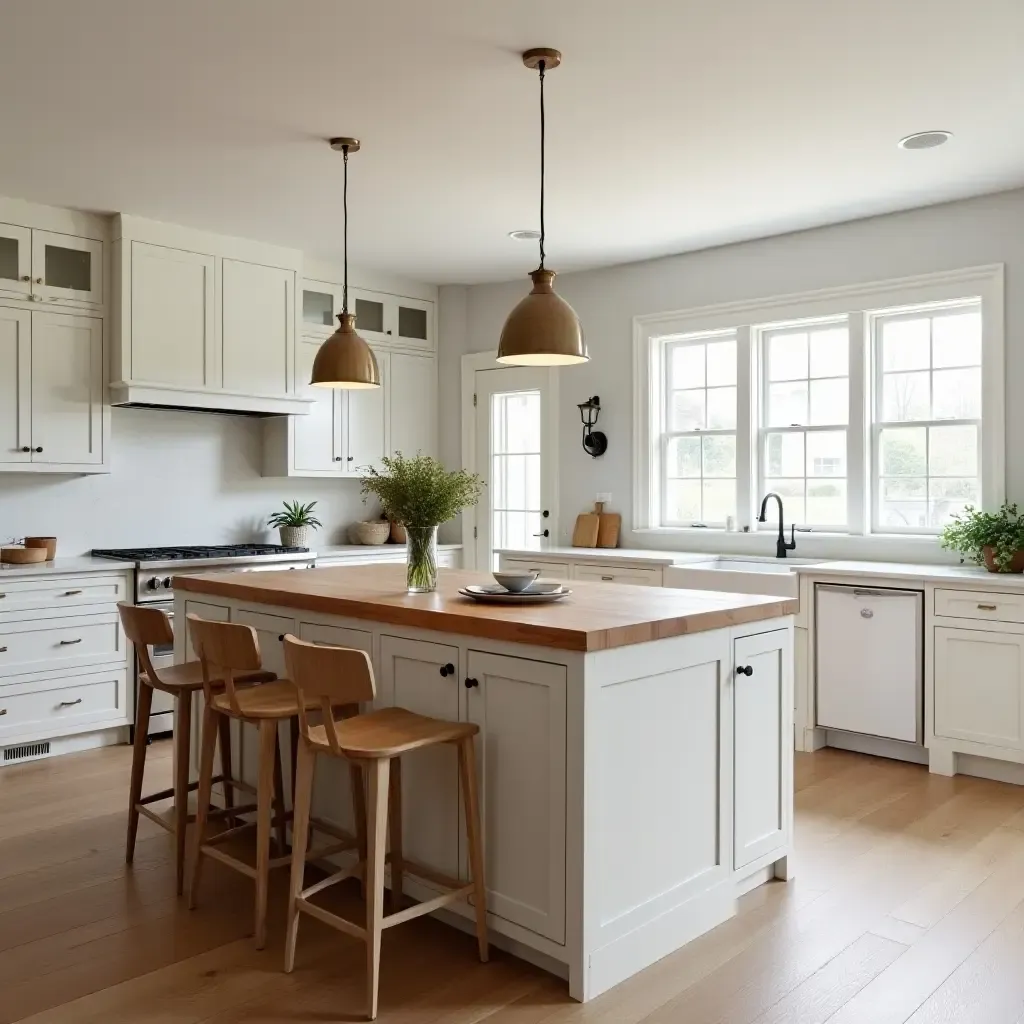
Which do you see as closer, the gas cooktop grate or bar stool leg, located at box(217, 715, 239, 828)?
bar stool leg, located at box(217, 715, 239, 828)

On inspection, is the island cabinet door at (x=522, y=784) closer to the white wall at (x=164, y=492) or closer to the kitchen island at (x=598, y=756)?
the kitchen island at (x=598, y=756)

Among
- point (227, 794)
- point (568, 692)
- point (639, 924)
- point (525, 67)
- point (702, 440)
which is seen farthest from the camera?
point (702, 440)

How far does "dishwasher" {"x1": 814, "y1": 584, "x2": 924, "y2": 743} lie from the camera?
171 inches

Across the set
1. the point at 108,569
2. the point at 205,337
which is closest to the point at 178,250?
the point at 205,337

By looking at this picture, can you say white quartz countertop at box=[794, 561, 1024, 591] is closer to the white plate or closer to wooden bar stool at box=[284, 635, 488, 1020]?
the white plate

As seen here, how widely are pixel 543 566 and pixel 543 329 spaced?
2970mm

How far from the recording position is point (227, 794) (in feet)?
11.9

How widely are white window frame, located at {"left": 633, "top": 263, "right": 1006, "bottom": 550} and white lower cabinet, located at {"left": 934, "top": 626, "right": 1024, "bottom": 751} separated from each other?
31.2 inches

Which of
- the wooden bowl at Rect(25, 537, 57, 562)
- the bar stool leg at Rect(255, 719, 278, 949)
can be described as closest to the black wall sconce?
the wooden bowl at Rect(25, 537, 57, 562)

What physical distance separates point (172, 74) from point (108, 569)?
246cm

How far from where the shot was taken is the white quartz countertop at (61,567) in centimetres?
451

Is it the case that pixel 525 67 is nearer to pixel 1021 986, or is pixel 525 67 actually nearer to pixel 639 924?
pixel 639 924

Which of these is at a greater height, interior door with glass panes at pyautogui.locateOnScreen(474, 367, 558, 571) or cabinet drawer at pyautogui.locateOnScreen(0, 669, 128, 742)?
interior door with glass panes at pyautogui.locateOnScreen(474, 367, 558, 571)

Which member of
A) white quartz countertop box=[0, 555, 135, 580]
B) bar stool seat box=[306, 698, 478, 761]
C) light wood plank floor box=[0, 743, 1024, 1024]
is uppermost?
white quartz countertop box=[0, 555, 135, 580]
